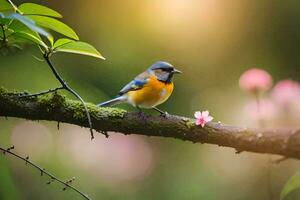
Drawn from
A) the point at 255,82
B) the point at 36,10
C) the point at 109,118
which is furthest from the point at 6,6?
the point at 255,82

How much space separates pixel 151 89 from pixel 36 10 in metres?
0.67

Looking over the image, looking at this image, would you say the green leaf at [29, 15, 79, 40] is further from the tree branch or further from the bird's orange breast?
the bird's orange breast

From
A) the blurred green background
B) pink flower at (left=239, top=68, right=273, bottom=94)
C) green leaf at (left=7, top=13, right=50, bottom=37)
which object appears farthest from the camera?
the blurred green background

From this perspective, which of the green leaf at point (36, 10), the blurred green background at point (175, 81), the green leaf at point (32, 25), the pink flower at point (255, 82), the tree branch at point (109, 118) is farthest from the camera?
the blurred green background at point (175, 81)

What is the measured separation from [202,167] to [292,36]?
2.42ft

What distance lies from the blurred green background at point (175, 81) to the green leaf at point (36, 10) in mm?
1497

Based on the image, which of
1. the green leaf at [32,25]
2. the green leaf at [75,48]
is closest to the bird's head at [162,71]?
the green leaf at [75,48]

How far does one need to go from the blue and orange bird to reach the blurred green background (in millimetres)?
802

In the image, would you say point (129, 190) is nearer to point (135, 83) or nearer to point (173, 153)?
point (173, 153)

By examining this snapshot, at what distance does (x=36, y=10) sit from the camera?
105 centimetres

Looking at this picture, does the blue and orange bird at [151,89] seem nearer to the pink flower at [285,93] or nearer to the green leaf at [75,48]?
the pink flower at [285,93]

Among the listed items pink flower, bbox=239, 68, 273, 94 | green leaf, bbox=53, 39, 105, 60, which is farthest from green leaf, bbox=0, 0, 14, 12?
pink flower, bbox=239, 68, 273, 94

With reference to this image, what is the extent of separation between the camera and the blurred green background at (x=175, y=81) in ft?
8.63

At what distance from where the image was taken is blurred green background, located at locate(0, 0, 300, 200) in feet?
8.63
